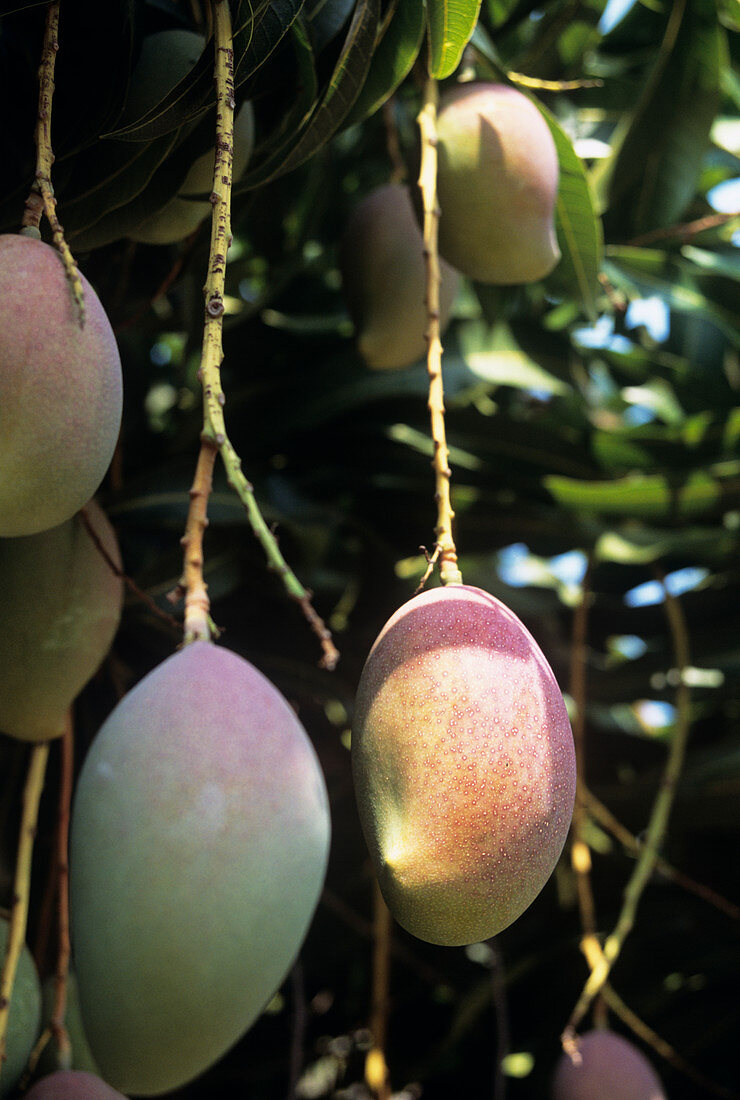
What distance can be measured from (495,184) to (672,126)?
37cm

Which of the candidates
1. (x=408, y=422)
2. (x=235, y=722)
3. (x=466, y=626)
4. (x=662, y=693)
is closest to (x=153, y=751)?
(x=235, y=722)

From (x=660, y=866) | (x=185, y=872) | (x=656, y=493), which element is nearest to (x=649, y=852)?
(x=660, y=866)

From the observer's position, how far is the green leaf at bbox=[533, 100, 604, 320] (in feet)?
2.48

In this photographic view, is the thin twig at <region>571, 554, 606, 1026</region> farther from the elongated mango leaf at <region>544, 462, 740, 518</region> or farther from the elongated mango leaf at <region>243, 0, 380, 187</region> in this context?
the elongated mango leaf at <region>243, 0, 380, 187</region>

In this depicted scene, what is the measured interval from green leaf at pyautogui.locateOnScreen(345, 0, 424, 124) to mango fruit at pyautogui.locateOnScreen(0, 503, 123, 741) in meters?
0.31

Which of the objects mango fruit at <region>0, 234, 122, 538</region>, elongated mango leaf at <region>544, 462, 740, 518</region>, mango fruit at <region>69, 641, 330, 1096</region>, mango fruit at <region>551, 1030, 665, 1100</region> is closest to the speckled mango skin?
mango fruit at <region>69, 641, 330, 1096</region>

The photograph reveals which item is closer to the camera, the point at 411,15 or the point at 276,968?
the point at 276,968

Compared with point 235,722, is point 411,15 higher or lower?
higher

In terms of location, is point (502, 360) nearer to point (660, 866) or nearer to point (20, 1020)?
point (660, 866)

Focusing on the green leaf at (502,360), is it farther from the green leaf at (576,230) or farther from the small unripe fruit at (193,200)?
the small unripe fruit at (193,200)

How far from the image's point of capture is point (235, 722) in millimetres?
396

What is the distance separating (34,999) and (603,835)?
0.83m

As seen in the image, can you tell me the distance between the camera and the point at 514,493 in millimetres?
1093

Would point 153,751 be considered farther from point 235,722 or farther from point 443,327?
point 443,327
